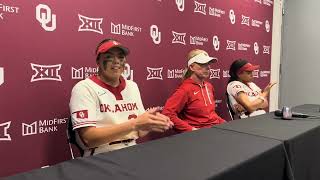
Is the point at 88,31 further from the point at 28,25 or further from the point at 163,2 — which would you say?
the point at 163,2

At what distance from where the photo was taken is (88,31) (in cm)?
208

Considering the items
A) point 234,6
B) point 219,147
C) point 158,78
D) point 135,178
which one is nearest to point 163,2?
point 158,78

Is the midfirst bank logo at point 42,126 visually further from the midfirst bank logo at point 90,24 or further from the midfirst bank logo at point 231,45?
the midfirst bank logo at point 231,45

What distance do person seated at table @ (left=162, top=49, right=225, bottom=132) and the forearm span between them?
0.83m

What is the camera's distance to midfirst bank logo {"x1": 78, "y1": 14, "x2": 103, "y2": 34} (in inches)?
80.3

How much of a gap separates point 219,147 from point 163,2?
1.64 meters

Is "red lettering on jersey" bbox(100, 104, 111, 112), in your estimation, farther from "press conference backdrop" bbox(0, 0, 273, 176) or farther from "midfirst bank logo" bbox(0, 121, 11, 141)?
"midfirst bank logo" bbox(0, 121, 11, 141)

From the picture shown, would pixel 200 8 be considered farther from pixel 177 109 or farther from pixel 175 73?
→ pixel 177 109

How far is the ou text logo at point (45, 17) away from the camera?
1812mm

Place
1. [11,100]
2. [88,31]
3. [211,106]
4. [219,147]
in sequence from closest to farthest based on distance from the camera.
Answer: [219,147] → [11,100] → [88,31] → [211,106]

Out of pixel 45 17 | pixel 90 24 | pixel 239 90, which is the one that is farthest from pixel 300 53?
pixel 45 17

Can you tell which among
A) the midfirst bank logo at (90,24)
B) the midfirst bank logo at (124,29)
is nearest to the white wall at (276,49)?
the midfirst bank logo at (124,29)

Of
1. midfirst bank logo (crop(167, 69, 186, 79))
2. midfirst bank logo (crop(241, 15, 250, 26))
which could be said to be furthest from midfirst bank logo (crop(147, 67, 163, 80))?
midfirst bank logo (crop(241, 15, 250, 26))

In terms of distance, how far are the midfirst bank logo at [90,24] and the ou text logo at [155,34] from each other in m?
0.51
